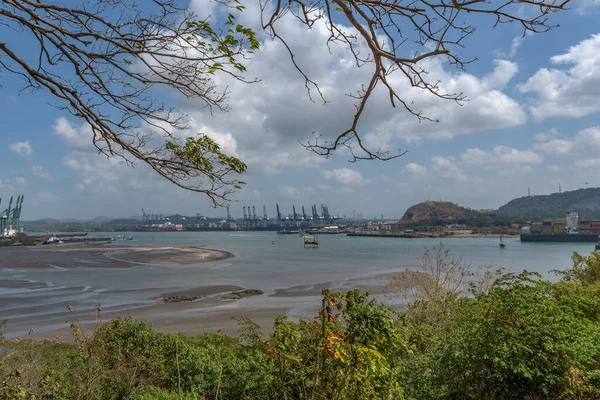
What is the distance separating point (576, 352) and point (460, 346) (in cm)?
91

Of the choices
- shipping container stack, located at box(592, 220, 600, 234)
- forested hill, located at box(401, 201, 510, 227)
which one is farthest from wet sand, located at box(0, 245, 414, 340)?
forested hill, located at box(401, 201, 510, 227)

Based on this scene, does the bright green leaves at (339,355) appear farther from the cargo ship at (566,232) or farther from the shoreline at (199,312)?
the cargo ship at (566,232)

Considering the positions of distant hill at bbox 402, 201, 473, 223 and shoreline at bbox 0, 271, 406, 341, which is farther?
distant hill at bbox 402, 201, 473, 223

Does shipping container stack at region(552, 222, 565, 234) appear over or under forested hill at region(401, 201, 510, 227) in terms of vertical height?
under

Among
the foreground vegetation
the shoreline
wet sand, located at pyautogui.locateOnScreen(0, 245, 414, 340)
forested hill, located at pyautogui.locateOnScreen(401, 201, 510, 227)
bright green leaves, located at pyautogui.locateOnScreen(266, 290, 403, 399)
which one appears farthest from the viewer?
forested hill, located at pyautogui.locateOnScreen(401, 201, 510, 227)

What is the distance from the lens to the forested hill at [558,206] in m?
166

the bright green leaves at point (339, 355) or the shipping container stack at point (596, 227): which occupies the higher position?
the bright green leaves at point (339, 355)

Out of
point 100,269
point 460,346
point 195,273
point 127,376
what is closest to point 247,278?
point 195,273

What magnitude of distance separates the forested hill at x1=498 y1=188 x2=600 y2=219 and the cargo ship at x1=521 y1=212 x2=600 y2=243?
7834 cm

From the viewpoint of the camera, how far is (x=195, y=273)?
32.8 meters

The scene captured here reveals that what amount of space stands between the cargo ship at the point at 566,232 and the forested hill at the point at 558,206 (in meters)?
78.3

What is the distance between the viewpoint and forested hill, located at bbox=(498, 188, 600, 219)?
16625cm

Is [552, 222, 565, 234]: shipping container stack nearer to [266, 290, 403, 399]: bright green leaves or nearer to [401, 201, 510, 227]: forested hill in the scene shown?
[401, 201, 510, 227]: forested hill

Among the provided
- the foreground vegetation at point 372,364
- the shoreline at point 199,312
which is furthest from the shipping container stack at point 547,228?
the foreground vegetation at point 372,364
